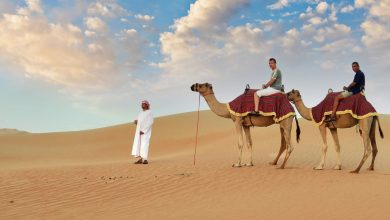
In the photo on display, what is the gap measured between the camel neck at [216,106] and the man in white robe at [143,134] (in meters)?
2.86

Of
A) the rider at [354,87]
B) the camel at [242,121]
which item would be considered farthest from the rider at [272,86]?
the rider at [354,87]

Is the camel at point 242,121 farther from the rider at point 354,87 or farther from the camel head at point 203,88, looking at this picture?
the rider at point 354,87

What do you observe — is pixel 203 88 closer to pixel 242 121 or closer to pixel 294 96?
pixel 242 121

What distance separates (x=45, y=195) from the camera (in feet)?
36.9

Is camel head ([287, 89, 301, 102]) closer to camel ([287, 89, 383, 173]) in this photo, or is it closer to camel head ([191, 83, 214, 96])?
camel ([287, 89, 383, 173])

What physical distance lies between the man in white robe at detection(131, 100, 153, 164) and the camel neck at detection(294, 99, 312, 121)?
5.62 m

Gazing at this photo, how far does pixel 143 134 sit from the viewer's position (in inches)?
671

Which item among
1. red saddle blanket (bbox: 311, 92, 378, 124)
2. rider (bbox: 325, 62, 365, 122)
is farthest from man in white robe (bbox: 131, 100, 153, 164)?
rider (bbox: 325, 62, 365, 122)

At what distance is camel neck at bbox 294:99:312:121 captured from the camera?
15.2 m

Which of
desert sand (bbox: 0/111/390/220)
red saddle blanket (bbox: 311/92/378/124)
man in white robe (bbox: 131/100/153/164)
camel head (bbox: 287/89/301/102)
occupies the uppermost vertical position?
camel head (bbox: 287/89/301/102)

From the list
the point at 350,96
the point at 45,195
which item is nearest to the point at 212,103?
the point at 350,96

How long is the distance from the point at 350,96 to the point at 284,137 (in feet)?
8.14

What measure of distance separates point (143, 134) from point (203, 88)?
3.26 metres

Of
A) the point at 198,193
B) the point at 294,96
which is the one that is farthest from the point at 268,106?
the point at 198,193
